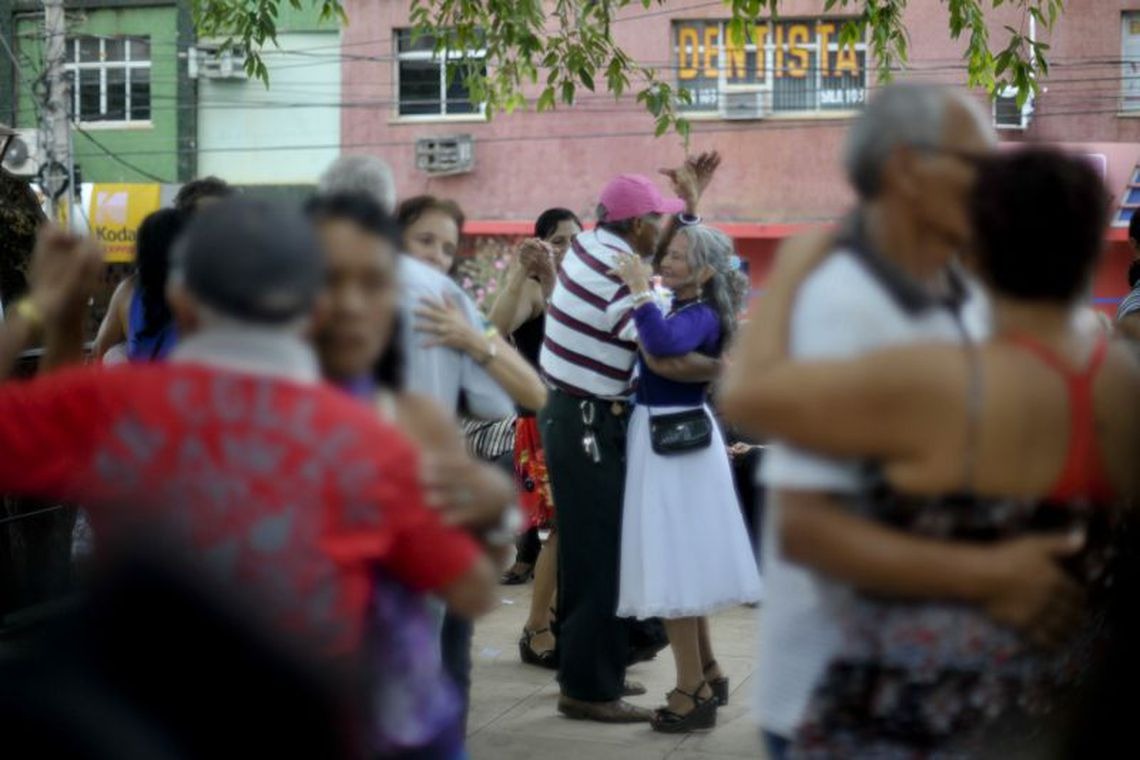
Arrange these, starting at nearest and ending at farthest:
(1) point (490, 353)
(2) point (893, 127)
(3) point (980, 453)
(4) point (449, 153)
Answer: (3) point (980, 453), (2) point (893, 127), (1) point (490, 353), (4) point (449, 153)

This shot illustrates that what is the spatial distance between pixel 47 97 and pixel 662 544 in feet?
67.0

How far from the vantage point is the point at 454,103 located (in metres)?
29.0

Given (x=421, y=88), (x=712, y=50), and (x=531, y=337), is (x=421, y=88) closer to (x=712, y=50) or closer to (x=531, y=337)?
(x=712, y=50)

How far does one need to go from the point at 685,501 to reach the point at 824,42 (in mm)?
21654

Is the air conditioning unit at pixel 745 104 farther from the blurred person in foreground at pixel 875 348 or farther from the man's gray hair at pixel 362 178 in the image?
the blurred person in foreground at pixel 875 348

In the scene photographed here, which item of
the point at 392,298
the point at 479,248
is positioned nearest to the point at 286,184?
the point at 479,248

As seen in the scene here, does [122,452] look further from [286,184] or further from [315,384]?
[286,184]

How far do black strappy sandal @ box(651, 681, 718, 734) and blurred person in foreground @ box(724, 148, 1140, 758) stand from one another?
3578 mm

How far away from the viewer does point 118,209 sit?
30062 millimetres

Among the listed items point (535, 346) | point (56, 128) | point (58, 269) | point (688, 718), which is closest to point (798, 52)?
point (56, 128)

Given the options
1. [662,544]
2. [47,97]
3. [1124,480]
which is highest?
[47,97]

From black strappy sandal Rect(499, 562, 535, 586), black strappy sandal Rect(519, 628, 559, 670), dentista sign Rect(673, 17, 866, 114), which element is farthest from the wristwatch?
dentista sign Rect(673, 17, 866, 114)

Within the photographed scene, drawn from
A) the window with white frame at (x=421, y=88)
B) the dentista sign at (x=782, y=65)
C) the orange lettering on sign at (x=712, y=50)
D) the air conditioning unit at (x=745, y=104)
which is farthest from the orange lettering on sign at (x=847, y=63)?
the window with white frame at (x=421, y=88)

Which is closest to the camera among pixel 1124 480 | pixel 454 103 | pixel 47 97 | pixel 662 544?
pixel 1124 480
